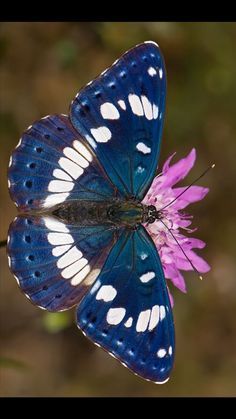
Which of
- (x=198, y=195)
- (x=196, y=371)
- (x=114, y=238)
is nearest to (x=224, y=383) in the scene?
(x=196, y=371)

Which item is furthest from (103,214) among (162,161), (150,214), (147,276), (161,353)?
(162,161)

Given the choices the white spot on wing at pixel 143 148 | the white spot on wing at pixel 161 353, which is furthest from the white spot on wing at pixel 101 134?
the white spot on wing at pixel 161 353

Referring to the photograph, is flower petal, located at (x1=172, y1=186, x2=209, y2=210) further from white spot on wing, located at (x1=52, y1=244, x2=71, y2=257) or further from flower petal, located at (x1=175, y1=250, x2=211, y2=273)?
white spot on wing, located at (x1=52, y1=244, x2=71, y2=257)

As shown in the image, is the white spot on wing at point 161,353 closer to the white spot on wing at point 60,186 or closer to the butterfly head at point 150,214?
the butterfly head at point 150,214

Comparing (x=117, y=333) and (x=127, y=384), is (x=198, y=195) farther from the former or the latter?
(x=127, y=384)

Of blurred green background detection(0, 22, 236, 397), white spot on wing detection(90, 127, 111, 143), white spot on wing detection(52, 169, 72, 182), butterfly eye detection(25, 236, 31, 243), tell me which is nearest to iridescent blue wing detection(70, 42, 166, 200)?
white spot on wing detection(90, 127, 111, 143)

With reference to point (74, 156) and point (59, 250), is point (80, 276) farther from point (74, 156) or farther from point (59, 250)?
point (74, 156)
